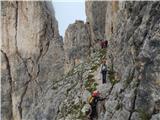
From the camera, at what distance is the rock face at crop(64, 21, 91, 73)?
88688 mm

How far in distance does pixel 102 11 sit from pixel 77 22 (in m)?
7.93

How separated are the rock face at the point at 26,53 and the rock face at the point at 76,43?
11640 millimetres

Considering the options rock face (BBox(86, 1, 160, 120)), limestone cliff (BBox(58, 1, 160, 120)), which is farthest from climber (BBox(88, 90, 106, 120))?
rock face (BBox(86, 1, 160, 120))

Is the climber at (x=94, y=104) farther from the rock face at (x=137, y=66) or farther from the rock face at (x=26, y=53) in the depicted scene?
the rock face at (x=26, y=53)

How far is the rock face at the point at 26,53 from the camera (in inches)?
4122

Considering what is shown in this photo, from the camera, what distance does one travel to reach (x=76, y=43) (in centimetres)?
9025

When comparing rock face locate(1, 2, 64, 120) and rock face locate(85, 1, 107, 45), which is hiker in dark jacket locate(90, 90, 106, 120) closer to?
rock face locate(85, 1, 107, 45)

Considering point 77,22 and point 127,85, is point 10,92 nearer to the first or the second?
point 77,22

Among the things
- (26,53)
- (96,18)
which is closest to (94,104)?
(96,18)

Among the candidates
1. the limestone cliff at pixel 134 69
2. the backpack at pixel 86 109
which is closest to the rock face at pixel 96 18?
the limestone cliff at pixel 134 69

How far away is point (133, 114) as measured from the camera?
39781 mm

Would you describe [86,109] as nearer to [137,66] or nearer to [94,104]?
[94,104]

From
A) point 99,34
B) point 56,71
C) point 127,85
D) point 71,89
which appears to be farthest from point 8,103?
point 127,85

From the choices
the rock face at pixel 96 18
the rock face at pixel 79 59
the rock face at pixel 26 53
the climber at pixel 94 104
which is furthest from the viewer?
the rock face at pixel 26 53
